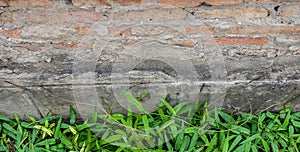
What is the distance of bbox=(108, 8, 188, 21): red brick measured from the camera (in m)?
1.76

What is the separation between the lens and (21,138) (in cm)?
197

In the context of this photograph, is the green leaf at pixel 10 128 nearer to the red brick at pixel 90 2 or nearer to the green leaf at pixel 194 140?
the red brick at pixel 90 2

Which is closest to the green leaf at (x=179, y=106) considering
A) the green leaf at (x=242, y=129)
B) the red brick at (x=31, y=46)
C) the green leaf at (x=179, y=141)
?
the green leaf at (x=179, y=141)

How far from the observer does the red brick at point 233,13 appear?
1.77 metres

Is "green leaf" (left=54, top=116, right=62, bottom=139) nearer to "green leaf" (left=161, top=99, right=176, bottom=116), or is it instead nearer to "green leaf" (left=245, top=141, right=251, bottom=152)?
"green leaf" (left=161, top=99, right=176, bottom=116)

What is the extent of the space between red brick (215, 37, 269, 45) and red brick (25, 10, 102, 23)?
2.22 feet

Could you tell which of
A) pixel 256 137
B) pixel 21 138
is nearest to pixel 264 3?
pixel 256 137

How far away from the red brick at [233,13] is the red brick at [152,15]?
10 centimetres

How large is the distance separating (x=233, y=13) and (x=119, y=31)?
2.02 ft

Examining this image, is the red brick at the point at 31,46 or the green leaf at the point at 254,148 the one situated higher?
the red brick at the point at 31,46

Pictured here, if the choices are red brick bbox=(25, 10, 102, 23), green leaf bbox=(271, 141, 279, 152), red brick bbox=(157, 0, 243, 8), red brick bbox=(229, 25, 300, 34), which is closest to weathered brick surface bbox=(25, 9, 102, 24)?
red brick bbox=(25, 10, 102, 23)

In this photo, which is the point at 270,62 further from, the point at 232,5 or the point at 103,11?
the point at 103,11

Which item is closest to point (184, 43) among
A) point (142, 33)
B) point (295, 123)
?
point (142, 33)

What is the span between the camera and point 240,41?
1886mm
